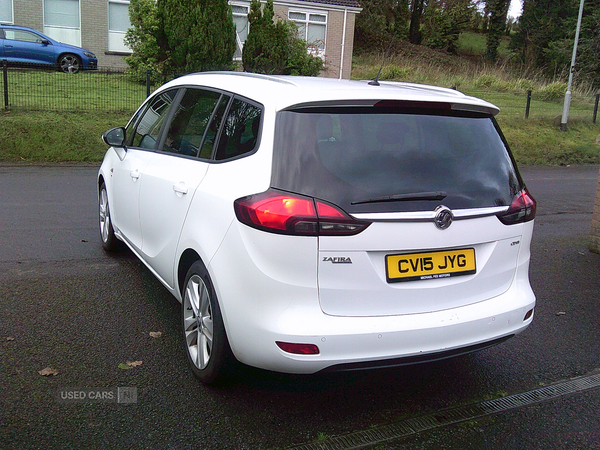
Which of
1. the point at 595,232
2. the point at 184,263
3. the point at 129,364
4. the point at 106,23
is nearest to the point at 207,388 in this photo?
the point at 129,364

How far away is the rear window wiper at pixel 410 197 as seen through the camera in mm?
3062

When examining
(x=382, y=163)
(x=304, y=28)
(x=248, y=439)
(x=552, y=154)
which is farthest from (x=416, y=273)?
(x=304, y=28)

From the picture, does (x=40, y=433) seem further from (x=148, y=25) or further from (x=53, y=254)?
(x=148, y=25)

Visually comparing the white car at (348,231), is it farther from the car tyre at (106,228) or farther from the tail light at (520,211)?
the car tyre at (106,228)

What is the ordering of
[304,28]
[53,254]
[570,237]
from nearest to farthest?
[53,254] → [570,237] → [304,28]

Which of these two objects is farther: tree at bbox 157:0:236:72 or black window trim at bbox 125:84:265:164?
tree at bbox 157:0:236:72

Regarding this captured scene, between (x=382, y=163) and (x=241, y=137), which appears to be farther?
(x=241, y=137)

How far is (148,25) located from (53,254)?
48.2ft

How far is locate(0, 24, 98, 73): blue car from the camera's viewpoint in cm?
2022

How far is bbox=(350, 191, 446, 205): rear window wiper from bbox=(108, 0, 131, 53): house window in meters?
24.6

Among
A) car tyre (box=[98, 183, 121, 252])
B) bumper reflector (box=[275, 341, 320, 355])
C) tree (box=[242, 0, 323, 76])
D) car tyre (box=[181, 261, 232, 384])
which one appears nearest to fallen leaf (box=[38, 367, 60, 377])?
car tyre (box=[181, 261, 232, 384])

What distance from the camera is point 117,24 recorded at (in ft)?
84.1

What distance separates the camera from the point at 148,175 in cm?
448

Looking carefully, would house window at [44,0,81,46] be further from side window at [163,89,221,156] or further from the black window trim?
side window at [163,89,221,156]
